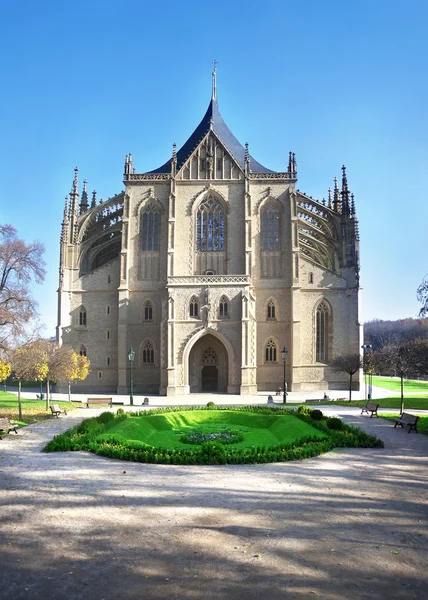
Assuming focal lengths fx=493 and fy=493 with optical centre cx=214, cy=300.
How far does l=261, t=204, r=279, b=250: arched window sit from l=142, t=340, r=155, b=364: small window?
13.9m

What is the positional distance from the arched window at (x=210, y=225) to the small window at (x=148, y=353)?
32.7 ft

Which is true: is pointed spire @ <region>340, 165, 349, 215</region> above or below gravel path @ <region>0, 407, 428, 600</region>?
above

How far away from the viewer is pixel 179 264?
148ft

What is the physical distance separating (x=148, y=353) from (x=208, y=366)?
567 cm

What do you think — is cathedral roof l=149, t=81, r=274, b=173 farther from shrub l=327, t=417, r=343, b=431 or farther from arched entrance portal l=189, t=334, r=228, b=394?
shrub l=327, t=417, r=343, b=431

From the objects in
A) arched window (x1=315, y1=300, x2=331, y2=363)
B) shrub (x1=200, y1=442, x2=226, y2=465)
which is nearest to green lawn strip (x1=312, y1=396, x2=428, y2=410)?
arched window (x1=315, y1=300, x2=331, y2=363)

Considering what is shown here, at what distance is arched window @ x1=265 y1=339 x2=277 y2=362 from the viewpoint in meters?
44.9

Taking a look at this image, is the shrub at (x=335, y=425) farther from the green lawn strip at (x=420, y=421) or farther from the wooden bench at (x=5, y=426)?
the wooden bench at (x=5, y=426)

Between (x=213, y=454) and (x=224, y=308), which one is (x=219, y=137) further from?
(x=213, y=454)

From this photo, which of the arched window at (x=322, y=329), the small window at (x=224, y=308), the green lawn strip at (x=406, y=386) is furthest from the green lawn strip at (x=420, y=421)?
the green lawn strip at (x=406, y=386)

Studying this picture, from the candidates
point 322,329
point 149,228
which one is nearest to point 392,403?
point 322,329

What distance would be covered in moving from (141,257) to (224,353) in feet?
38.9

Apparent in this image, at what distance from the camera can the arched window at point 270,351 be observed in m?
44.9

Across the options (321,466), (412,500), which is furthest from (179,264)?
(412,500)
